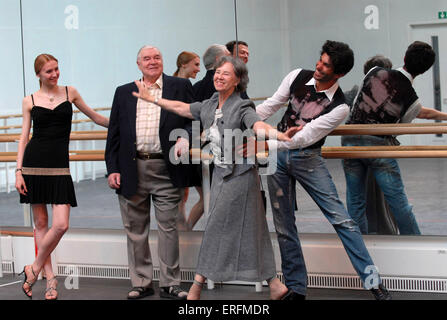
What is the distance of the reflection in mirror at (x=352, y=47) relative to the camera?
4875 mm

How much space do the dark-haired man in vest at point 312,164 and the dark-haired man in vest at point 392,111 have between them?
552 mm

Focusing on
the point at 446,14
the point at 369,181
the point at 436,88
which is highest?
the point at 446,14

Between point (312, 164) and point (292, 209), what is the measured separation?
0.33 m

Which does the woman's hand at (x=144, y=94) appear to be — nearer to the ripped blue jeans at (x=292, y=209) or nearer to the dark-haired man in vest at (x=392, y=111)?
the ripped blue jeans at (x=292, y=209)

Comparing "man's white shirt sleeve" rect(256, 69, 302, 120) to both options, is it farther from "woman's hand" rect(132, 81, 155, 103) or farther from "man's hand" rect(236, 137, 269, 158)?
"woman's hand" rect(132, 81, 155, 103)

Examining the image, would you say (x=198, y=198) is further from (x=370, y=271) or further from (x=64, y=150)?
(x=370, y=271)

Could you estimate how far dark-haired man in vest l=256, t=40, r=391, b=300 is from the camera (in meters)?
4.32

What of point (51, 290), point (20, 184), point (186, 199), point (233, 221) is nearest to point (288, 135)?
point (233, 221)
